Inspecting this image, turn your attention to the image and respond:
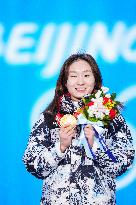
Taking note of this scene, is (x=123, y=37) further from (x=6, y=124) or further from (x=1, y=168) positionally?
(x=1, y=168)

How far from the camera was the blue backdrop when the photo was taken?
9.09 feet

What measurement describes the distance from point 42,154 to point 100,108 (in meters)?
0.27

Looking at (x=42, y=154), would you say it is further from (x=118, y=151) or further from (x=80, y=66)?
(x=80, y=66)

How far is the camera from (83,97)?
2062mm

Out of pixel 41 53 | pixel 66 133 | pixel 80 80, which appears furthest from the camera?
pixel 41 53

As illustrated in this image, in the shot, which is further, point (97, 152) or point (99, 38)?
point (99, 38)

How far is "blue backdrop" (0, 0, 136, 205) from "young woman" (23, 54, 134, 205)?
69 cm

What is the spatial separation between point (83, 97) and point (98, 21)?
838mm

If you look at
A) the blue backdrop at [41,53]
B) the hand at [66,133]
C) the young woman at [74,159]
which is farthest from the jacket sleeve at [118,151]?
the blue backdrop at [41,53]

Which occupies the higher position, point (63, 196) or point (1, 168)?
point (1, 168)

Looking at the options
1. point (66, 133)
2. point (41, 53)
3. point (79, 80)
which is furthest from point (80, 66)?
point (41, 53)

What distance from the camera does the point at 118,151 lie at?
2010 mm

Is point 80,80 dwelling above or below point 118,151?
above

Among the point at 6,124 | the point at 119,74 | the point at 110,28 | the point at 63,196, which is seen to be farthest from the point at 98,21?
the point at 63,196
